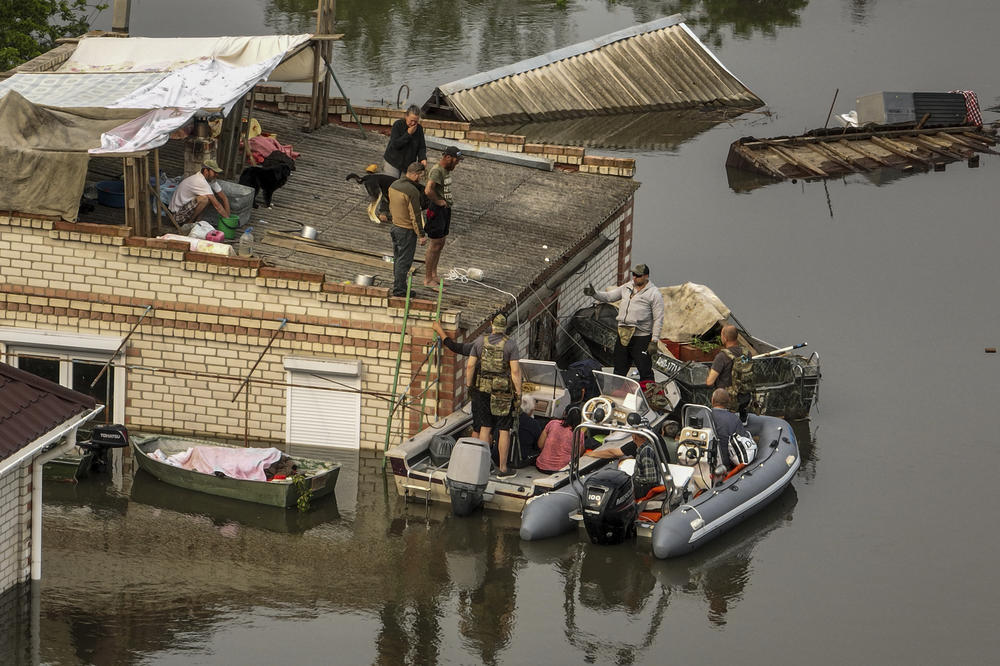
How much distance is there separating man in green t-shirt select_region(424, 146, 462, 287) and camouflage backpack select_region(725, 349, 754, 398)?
454 centimetres

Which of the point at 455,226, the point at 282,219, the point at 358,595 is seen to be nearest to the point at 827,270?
the point at 455,226

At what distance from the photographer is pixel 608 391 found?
25609 millimetres

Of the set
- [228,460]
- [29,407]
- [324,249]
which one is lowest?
[228,460]

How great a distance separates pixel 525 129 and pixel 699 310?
17.1 m

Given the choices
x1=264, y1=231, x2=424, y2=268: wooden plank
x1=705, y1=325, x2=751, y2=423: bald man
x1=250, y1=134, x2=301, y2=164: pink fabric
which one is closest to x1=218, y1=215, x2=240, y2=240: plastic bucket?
x1=264, y1=231, x2=424, y2=268: wooden plank

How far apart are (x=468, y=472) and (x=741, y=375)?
15.2 ft

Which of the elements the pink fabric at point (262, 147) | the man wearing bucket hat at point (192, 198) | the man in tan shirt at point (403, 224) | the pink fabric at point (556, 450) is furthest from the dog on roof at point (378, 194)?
the pink fabric at point (556, 450)

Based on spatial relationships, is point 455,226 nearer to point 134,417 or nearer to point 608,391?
point 608,391

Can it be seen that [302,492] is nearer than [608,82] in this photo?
Yes

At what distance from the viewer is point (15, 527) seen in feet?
62.7

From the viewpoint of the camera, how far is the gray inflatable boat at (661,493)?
21.3m

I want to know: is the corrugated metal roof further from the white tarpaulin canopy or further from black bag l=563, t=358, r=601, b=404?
black bag l=563, t=358, r=601, b=404

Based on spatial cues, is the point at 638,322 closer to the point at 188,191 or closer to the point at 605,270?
the point at 605,270

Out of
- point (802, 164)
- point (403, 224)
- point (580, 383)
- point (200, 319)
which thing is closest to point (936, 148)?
point (802, 164)
